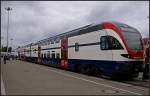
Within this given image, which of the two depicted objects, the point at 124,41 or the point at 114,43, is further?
the point at 114,43

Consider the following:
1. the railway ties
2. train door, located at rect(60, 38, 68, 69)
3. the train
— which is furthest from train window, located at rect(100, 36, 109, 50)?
train door, located at rect(60, 38, 68, 69)

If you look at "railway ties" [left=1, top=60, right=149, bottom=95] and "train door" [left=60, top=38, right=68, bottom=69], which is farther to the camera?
"train door" [left=60, top=38, right=68, bottom=69]

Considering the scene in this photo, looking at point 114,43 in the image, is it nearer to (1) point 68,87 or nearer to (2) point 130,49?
(2) point 130,49

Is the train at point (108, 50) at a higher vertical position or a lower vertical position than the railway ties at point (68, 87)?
higher

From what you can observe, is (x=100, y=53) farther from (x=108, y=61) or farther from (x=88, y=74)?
(x=88, y=74)

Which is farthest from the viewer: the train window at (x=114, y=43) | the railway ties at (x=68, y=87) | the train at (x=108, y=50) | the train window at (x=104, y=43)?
the train window at (x=104, y=43)

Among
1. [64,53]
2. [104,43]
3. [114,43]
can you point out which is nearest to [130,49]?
[114,43]

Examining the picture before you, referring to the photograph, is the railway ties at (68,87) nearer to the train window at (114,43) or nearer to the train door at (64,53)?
the train window at (114,43)

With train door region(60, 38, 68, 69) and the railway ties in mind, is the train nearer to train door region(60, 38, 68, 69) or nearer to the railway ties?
the railway ties

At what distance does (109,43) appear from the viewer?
58.7 ft

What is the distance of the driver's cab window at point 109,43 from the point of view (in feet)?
57.0

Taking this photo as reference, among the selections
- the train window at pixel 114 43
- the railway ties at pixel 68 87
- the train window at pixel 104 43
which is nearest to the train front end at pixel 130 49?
the train window at pixel 114 43

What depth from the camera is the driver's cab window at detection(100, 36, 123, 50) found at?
17.4 metres

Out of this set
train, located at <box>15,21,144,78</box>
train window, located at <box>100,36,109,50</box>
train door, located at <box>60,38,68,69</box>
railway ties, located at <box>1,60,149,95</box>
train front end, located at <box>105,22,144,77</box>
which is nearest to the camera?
railway ties, located at <box>1,60,149,95</box>
